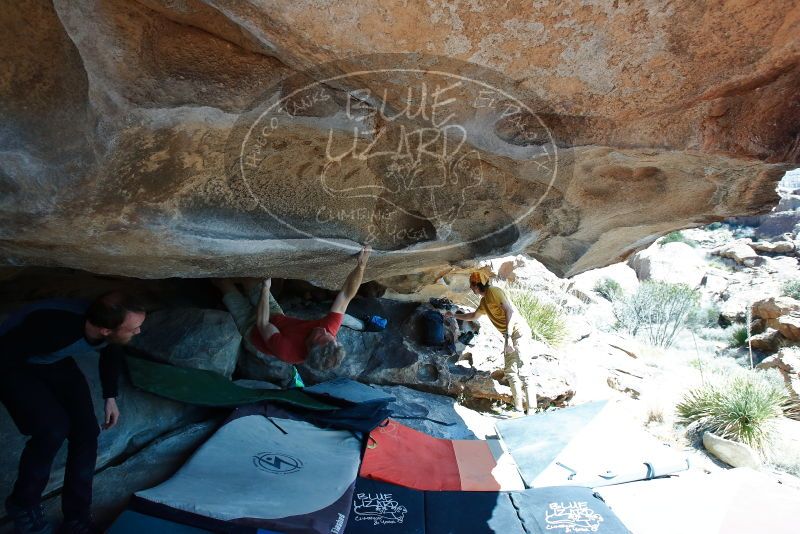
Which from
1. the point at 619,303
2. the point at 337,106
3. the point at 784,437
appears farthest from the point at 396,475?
the point at 619,303

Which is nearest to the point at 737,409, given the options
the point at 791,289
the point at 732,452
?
the point at 732,452

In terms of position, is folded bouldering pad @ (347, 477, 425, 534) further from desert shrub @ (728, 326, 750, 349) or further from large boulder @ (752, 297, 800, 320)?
desert shrub @ (728, 326, 750, 349)

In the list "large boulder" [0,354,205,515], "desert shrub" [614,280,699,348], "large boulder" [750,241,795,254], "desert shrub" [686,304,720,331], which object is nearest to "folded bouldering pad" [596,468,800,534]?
"large boulder" [0,354,205,515]

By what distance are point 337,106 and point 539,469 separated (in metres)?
3.05

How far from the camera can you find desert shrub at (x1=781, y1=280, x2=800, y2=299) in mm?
13868

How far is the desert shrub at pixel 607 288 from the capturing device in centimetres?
1619

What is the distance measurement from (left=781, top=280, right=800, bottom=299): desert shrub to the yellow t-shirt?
13.0 metres

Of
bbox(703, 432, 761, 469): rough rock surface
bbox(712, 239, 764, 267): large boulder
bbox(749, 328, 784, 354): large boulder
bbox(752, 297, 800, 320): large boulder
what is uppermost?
bbox(712, 239, 764, 267): large boulder

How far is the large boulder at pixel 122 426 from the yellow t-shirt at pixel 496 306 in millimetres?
2925

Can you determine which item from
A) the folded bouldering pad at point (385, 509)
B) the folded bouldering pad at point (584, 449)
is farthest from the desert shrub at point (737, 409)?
the folded bouldering pad at point (385, 509)

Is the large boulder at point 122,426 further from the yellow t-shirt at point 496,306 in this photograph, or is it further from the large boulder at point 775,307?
the large boulder at point 775,307

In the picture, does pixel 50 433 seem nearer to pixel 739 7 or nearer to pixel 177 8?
pixel 177 8

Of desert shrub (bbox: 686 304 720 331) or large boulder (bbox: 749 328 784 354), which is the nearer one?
large boulder (bbox: 749 328 784 354)

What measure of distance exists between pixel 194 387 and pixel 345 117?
7.40 ft
